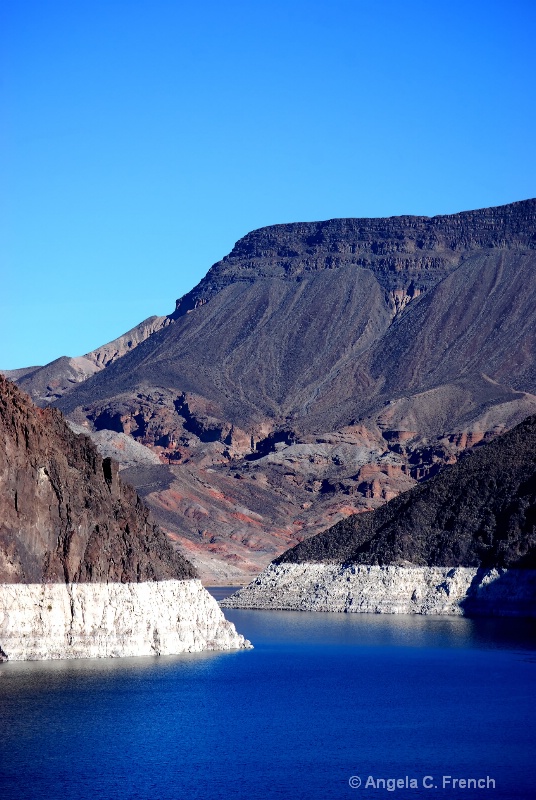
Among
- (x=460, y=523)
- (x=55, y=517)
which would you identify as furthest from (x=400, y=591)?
(x=55, y=517)

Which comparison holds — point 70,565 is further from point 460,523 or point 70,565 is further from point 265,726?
point 460,523

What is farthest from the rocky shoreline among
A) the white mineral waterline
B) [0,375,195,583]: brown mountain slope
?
[0,375,195,583]: brown mountain slope

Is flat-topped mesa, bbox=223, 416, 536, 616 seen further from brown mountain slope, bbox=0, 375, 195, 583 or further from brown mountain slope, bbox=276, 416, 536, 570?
brown mountain slope, bbox=0, 375, 195, 583

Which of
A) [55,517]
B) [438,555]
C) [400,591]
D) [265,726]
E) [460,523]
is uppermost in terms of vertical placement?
[460,523]

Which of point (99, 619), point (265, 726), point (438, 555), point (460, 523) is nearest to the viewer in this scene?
point (265, 726)

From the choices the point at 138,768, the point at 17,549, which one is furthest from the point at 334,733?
the point at 17,549

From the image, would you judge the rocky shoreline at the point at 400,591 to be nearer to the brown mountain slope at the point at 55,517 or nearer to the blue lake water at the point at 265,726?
the blue lake water at the point at 265,726

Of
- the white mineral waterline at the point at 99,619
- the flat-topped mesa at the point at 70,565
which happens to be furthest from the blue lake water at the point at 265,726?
the flat-topped mesa at the point at 70,565

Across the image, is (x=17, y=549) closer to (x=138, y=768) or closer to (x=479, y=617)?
(x=138, y=768)
